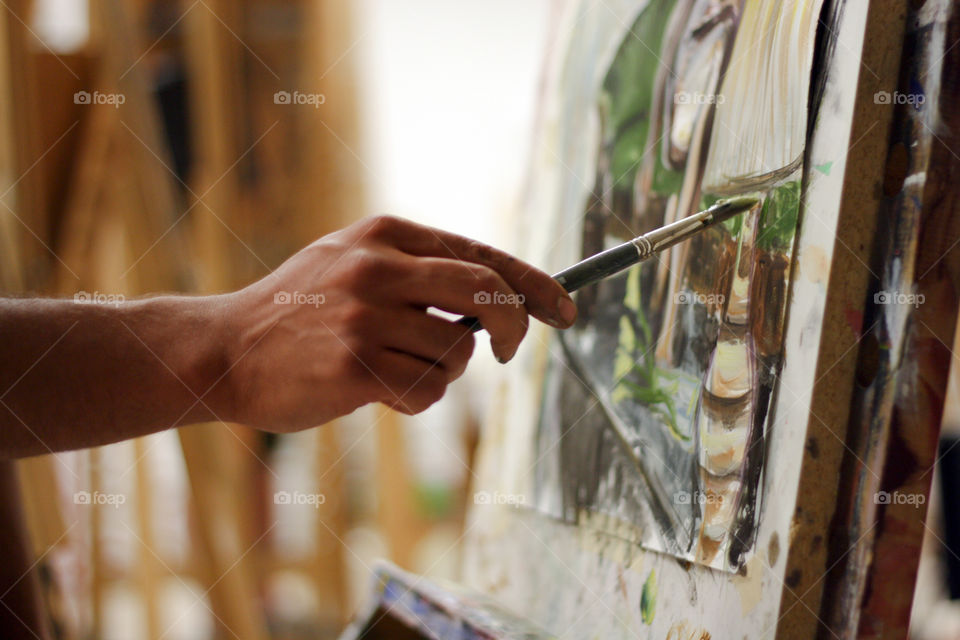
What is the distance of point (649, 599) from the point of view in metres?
0.59

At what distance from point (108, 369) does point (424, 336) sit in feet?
0.83

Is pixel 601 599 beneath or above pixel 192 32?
beneath

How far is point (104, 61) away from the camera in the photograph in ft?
4.50

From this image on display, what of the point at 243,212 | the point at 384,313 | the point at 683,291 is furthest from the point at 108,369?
the point at 243,212

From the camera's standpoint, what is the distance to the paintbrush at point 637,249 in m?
0.52

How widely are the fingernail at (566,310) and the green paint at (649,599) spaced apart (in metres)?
0.22

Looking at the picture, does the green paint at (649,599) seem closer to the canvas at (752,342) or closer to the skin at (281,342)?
the canvas at (752,342)

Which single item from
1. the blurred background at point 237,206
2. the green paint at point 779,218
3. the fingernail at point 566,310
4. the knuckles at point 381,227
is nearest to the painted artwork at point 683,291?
the green paint at point 779,218

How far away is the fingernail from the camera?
502 millimetres

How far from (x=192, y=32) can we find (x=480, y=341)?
1.36 metres

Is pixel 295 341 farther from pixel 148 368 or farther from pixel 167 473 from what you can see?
pixel 167 473

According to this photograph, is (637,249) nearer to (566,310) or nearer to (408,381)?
(566,310)

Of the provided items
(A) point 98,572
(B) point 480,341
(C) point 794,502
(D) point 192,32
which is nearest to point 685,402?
(C) point 794,502

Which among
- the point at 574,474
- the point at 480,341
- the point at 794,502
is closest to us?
the point at 794,502
